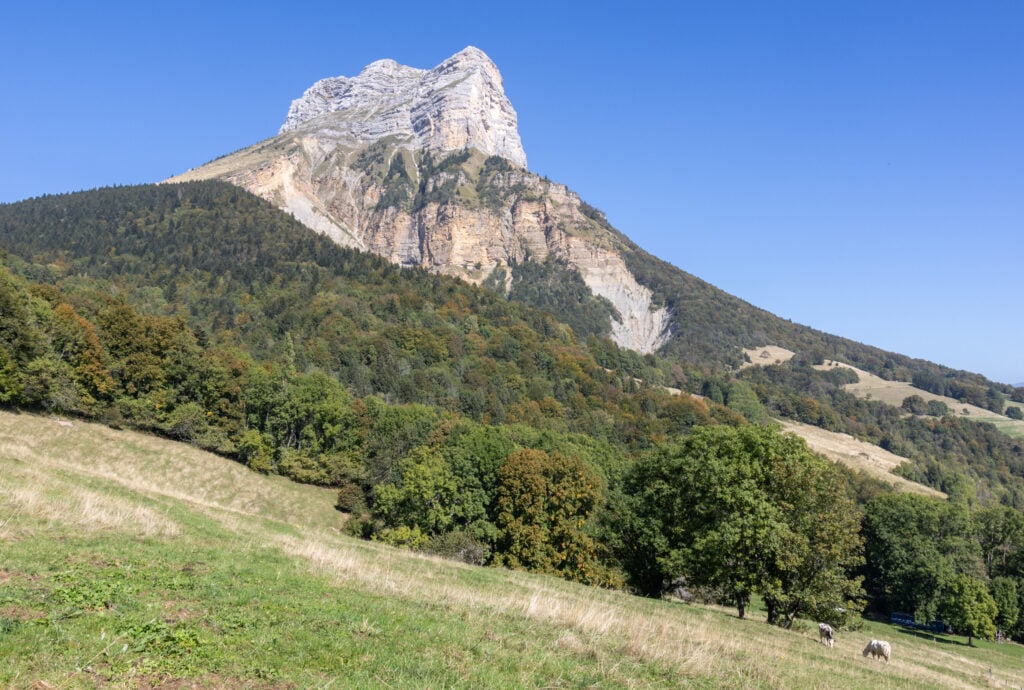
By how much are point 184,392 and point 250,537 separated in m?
53.0

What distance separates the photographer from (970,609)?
58.1 meters

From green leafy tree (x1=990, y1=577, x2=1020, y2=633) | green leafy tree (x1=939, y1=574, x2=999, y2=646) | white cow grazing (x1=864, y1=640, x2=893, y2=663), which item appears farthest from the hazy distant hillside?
white cow grazing (x1=864, y1=640, x2=893, y2=663)

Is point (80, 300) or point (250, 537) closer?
point (250, 537)

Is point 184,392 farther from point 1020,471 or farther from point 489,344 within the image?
point 1020,471

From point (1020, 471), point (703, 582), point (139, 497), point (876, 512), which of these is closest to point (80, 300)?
point (139, 497)

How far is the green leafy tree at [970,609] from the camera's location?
58062mm

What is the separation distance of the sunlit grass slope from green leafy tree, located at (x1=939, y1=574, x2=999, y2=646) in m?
57.1

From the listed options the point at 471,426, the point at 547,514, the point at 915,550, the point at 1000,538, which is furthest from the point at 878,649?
the point at 1000,538

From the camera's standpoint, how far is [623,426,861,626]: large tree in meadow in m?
25.4

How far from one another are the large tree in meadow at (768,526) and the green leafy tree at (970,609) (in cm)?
4528

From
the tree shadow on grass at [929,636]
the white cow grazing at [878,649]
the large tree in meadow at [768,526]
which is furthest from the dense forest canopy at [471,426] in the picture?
the white cow grazing at [878,649]

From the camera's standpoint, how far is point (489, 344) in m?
131

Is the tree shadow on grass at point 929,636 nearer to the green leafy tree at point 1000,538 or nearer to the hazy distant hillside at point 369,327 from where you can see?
the green leafy tree at point 1000,538

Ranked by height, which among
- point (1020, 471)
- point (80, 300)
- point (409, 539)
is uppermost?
point (1020, 471)
